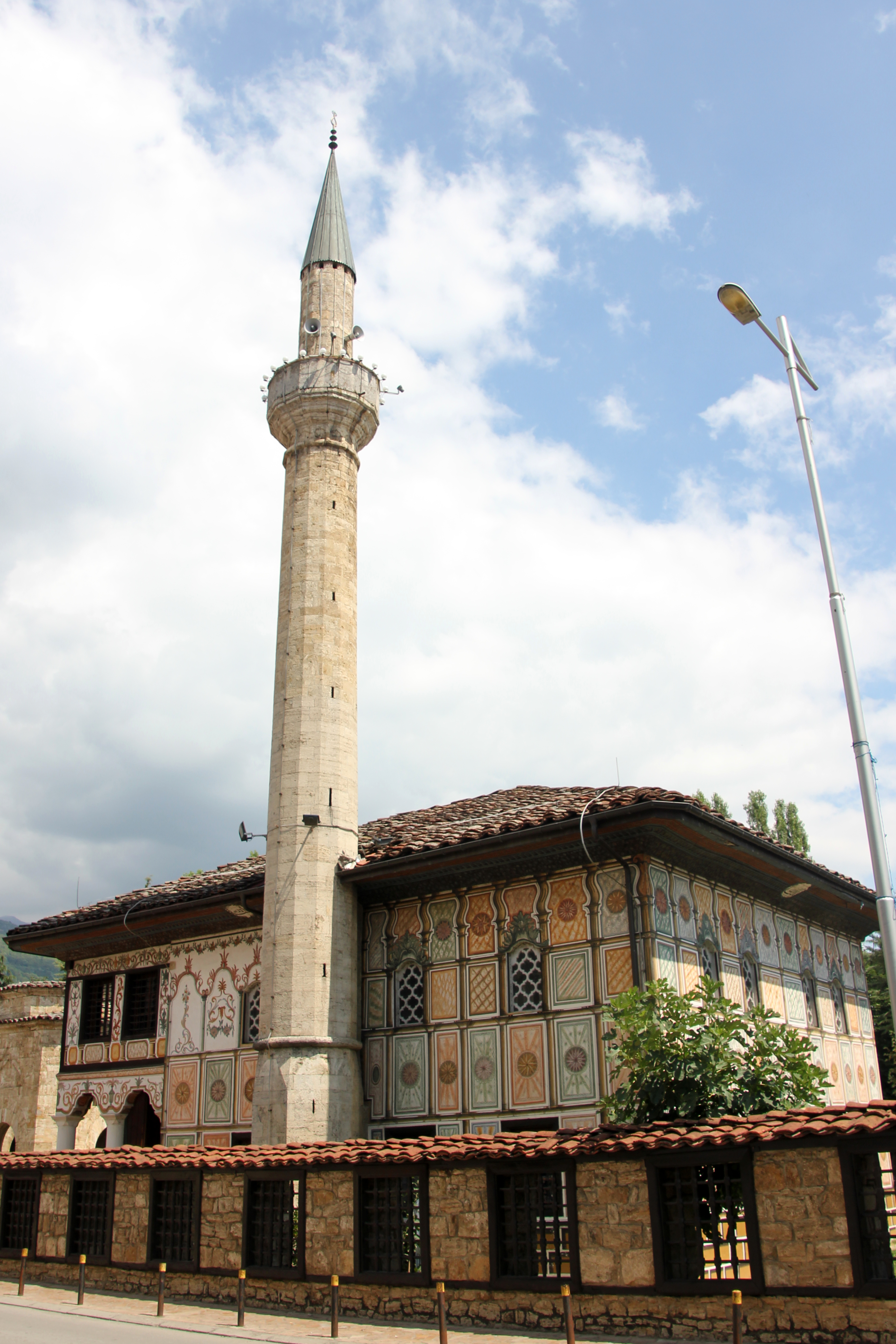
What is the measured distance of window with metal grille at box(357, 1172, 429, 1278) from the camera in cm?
974

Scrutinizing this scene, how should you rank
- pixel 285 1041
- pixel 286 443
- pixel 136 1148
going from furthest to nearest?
pixel 286 443
pixel 285 1041
pixel 136 1148

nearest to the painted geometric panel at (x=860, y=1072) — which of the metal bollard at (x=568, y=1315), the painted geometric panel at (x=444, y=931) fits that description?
the painted geometric panel at (x=444, y=931)

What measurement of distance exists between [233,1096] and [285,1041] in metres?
2.66

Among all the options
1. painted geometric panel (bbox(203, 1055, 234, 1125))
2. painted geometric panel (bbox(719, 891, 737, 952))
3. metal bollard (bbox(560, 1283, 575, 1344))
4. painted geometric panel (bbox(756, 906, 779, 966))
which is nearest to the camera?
metal bollard (bbox(560, 1283, 575, 1344))

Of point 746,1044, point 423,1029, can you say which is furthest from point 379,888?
point 746,1044

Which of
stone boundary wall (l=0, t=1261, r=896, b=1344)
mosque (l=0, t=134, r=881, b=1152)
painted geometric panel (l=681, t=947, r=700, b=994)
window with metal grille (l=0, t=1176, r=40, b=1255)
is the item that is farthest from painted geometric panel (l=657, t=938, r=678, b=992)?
window with metal grille (l=0, t=1176, r=40, b=1255)

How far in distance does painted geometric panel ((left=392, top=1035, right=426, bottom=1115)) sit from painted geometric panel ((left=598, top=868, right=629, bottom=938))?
305cm

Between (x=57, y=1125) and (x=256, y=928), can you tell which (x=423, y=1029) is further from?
(x=57, y=1125)

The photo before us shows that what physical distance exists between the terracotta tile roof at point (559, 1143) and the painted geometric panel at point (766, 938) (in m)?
A: 6.03

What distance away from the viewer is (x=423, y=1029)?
1441cm

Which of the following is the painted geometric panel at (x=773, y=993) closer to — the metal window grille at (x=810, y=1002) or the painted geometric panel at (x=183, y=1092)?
the metal window grille at (x=810, y=1002)

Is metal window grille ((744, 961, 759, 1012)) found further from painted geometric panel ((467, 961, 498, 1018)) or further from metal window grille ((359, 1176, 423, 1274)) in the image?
metal window grille ((359, 1176, 423, 1274))

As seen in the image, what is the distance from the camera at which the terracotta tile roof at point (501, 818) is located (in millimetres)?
12797

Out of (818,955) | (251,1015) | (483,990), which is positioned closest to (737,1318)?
(483,990)
